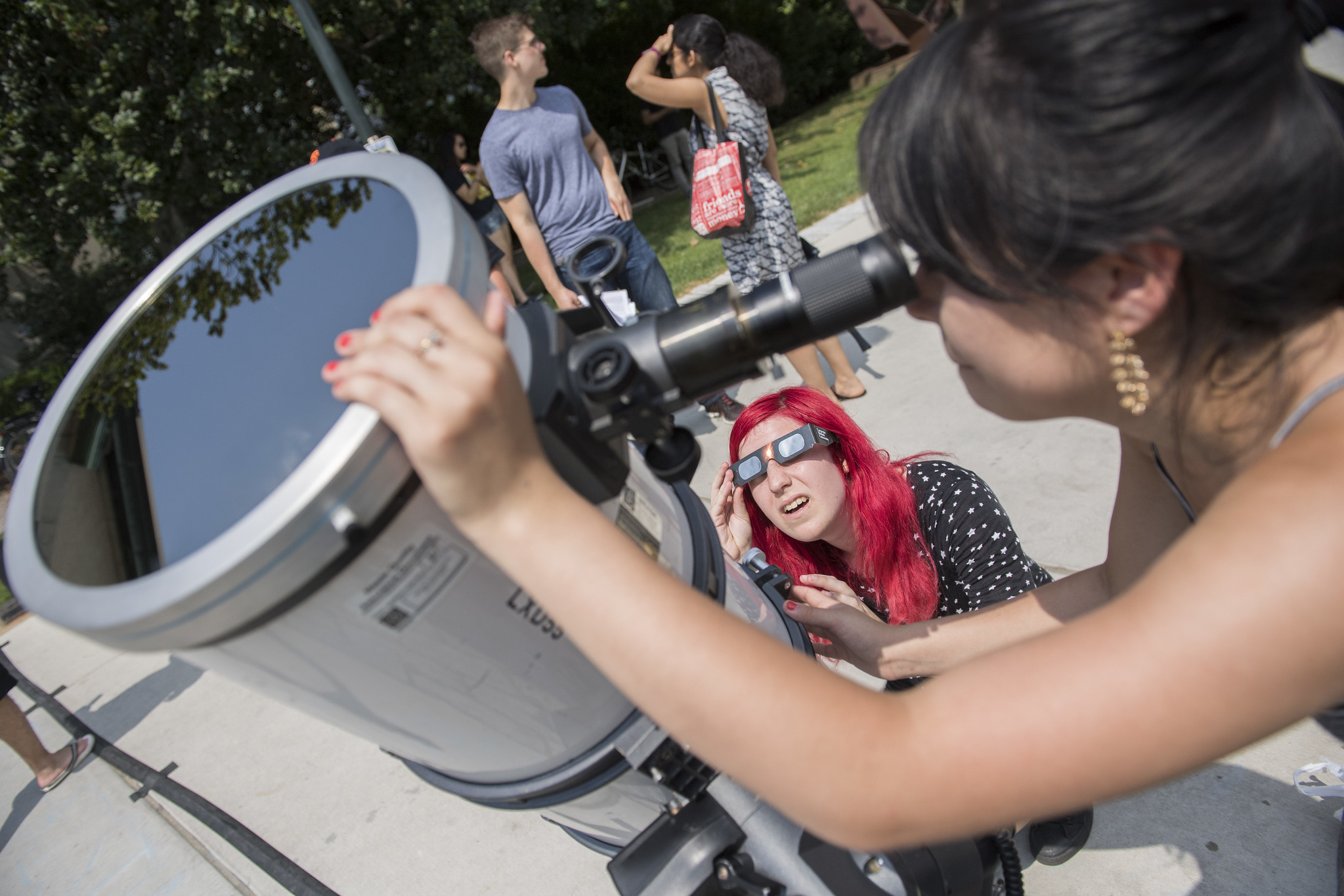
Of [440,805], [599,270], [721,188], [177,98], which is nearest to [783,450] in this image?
[599,270]

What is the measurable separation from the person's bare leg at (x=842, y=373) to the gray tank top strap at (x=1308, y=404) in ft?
9.90

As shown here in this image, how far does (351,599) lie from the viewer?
25.4 inches

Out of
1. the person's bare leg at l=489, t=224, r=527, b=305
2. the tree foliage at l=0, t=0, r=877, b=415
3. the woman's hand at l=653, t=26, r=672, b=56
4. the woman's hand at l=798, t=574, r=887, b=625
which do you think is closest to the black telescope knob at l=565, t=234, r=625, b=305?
the woman's hand at l=798, t=574, r=887, b=625

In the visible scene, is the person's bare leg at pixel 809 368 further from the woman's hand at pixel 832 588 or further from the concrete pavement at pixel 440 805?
the woman's hand at pixel 832 588

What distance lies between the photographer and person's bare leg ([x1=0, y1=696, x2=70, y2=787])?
303 centimetres

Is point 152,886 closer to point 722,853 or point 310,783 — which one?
point 310,783

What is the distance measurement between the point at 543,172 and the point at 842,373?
5.81 ft

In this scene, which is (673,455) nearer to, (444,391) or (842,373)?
(444,391)

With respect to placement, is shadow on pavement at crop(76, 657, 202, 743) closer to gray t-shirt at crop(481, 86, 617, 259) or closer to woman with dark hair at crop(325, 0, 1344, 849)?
gray t-shirt at crop(481, 86, 617, 259)

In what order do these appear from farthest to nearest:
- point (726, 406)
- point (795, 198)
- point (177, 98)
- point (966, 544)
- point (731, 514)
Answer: point (795, 198) → point (177, 98) → point (726, 406) → point (731, 514) → point (966, 544)

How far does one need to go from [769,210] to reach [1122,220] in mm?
3025

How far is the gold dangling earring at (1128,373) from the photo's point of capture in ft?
2.63

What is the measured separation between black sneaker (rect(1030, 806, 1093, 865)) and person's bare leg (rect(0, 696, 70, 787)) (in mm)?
3628

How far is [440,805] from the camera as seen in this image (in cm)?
251
